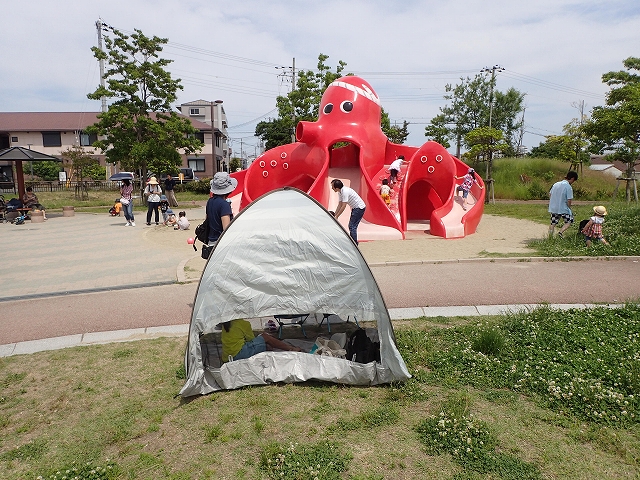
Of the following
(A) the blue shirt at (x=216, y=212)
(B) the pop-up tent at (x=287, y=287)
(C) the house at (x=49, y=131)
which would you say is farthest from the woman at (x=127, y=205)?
(C) the house at (x=49, y=131)

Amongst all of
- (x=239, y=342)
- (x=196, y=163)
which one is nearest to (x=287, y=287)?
(x=239, y=342)

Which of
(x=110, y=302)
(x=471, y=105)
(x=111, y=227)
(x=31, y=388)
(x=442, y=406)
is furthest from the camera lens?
(x=471, y=105)

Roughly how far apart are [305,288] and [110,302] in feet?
13.9

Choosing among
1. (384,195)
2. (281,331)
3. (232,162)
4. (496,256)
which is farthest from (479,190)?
(232,162)

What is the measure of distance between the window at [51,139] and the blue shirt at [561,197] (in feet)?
156

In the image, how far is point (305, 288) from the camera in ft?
16.8

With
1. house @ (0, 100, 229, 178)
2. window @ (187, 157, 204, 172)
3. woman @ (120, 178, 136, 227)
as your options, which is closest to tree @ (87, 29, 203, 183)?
woman @ (120, 178, 136, 227)

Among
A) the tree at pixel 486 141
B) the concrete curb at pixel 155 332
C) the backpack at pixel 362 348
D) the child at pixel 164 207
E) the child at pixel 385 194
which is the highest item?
the tree at pixel 486 141

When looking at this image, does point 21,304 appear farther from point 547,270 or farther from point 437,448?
point 547,270

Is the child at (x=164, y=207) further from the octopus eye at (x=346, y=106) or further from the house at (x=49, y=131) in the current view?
the house at (x=49, y=131)

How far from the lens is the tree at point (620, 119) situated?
1795 cm

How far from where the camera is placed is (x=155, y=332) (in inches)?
247

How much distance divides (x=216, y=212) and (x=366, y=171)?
9.04m

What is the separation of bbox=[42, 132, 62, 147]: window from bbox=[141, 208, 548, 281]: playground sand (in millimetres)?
36367
